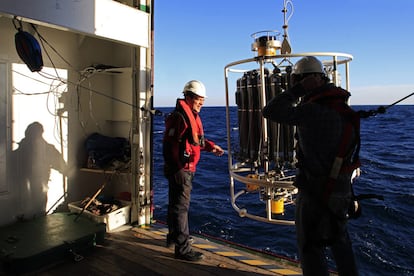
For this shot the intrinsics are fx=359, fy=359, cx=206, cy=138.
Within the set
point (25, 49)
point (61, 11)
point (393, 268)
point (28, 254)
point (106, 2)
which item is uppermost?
point (106, 2)

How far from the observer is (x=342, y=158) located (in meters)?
2.40

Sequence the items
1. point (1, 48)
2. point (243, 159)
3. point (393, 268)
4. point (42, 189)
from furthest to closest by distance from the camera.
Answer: point (393, 268) → point (42, 189) → point (1, 48) → point (243, 159)

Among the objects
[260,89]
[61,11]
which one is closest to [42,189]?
[61,11]

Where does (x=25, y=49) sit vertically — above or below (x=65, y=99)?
above

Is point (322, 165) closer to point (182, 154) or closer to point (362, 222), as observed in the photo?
point (182, 154)

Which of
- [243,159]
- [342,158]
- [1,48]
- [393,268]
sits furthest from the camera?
[393,268]

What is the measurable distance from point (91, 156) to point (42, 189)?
777 mm

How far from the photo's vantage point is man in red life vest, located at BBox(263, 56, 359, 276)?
2.42 meters

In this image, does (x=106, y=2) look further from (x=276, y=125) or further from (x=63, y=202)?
(x=63, y=202)

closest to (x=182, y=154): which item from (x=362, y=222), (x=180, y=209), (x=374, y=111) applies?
(x=180, y=209)

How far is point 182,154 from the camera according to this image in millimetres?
3773

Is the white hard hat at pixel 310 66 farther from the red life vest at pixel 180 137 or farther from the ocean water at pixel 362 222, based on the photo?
the ocean water at pixel 362 222

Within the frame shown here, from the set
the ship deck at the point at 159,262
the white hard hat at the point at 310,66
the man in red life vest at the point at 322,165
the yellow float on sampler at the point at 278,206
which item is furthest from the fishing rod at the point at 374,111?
the ship deck at the point at 159,262

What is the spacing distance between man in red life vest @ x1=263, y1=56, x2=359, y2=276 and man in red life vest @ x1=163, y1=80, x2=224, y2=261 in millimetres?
1369
